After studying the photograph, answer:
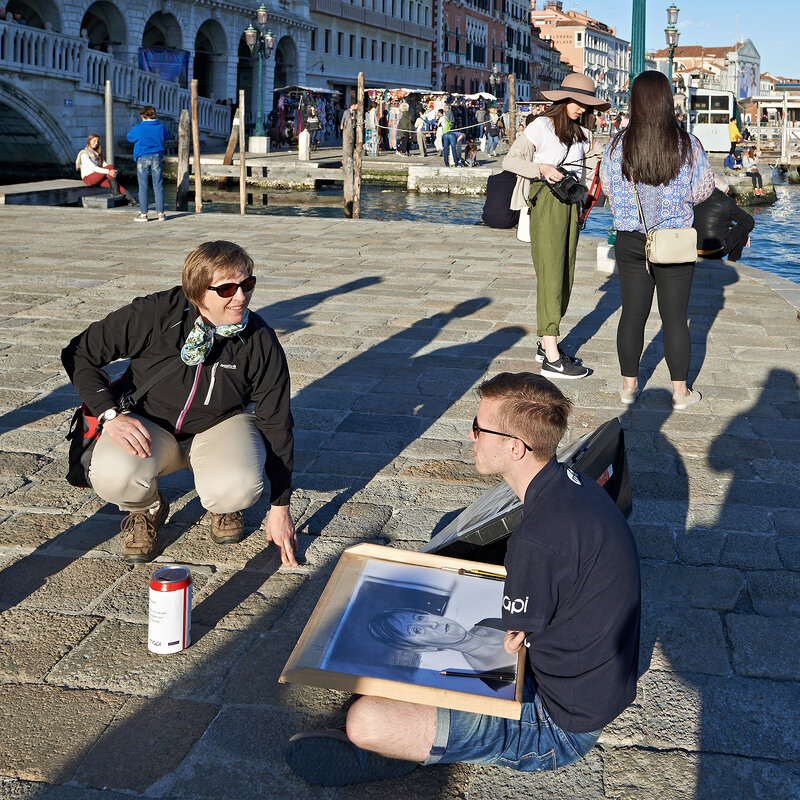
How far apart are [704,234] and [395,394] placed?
2.35 m

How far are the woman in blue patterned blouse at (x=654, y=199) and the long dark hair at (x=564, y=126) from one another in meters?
0.49

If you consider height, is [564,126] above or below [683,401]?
above

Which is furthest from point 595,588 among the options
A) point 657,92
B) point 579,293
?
point 579,293

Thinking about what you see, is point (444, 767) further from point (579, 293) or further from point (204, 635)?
point (579, 293)

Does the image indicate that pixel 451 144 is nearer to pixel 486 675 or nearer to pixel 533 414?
pixel 533 414

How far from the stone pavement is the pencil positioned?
0.22 m

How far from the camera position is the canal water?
1815 centimetres

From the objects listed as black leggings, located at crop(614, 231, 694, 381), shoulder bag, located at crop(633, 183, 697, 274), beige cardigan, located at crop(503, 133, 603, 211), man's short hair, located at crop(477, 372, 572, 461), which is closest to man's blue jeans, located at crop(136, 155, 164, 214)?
beige cardigan, located at crop(503, 133, 603, 211)

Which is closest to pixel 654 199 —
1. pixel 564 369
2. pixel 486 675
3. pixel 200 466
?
pixel 564 369

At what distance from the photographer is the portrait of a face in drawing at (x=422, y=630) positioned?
224 cm

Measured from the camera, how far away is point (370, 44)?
53781mm

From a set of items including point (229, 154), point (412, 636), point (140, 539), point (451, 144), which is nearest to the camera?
point (412, 636)

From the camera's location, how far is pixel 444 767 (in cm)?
228

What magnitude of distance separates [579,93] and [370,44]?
51565 millimetres
